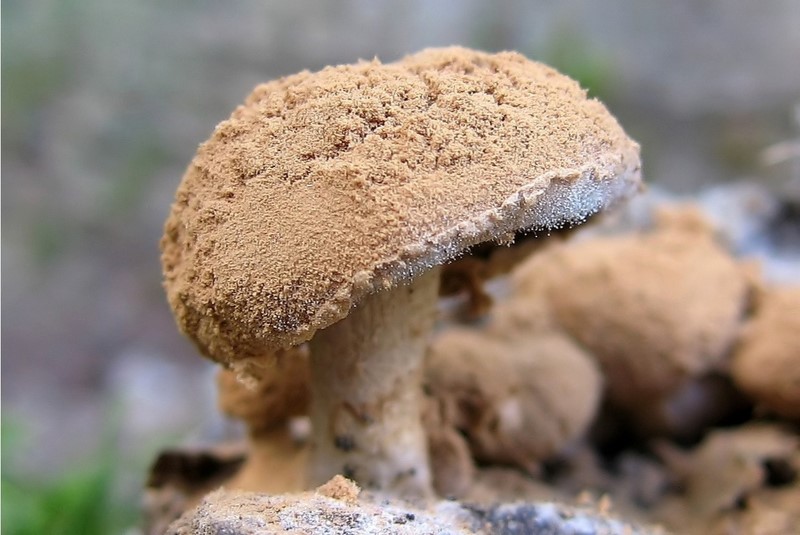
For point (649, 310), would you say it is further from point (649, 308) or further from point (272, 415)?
point (272, 415)

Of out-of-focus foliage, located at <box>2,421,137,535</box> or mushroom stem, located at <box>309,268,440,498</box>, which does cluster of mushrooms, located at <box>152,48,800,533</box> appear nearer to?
mushroom stem, located at <box>309,268,440,498</box>

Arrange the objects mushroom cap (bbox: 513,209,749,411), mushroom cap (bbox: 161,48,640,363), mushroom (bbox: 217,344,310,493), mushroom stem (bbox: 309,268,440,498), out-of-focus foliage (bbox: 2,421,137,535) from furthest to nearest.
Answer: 1. out-of-focus foliage (bbox: 2,421,137,535)
2. mushroom cap (bbox: 513,209,749,411)
3. mushroom (bbox: 217,344,310,493)
4. mushroom stem (bbox: 309,268,440,498)
5. mushroom cap (bbox: 161,48,640,363)

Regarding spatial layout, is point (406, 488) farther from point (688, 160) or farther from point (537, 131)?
point (688, 160)

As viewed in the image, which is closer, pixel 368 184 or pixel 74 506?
pixel 368 184

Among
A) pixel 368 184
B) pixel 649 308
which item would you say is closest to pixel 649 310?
pixel 649 308

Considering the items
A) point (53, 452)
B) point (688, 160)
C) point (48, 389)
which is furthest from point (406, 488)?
point (688, 160)

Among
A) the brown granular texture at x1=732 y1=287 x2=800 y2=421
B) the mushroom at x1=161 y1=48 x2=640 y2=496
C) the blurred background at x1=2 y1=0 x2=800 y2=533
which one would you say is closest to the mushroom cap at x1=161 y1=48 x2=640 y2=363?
the mushroom at x1=161 y1=48 x2=640 y2=496

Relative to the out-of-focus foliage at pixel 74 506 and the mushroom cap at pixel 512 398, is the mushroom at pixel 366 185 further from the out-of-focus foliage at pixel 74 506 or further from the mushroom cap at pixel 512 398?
the out-of-focus foliage at pixel 74 506
